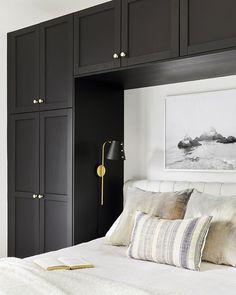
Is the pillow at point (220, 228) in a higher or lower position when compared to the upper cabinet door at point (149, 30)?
lower

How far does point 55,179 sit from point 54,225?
0.39m

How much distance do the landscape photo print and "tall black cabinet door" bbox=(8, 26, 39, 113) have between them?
120 centimetres

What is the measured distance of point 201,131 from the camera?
3.30m

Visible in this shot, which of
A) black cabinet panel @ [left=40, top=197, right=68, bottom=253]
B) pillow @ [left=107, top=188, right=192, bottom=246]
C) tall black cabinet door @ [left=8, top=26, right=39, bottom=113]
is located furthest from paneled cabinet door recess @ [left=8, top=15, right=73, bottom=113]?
pillow @ [left=107, top=188, right=192, bottom=246]

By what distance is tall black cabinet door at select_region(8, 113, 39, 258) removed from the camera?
369 centimetres

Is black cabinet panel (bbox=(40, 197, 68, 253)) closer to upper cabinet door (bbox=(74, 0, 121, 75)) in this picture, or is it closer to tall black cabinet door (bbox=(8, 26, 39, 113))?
tall black cabinet door (bbox=(8, 26, 39, 113))

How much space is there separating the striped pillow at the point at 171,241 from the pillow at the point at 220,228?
0.08 metres

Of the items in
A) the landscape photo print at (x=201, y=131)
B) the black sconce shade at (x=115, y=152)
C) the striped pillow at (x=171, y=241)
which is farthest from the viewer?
the black sconce shade at (x=115, y=152)

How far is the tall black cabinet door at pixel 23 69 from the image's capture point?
3678 millimetres

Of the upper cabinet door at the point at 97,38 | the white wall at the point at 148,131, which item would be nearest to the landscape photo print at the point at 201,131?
the white wall at the point at 148,131

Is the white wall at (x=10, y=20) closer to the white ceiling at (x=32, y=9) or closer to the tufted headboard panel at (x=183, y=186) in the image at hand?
the white ceiling at (x=32, y=9)

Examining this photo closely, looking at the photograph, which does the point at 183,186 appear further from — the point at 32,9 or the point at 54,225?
the point at 32,9

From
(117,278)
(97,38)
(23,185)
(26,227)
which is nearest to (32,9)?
(97,38)

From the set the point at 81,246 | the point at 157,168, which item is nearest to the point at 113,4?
the point at 157,168
